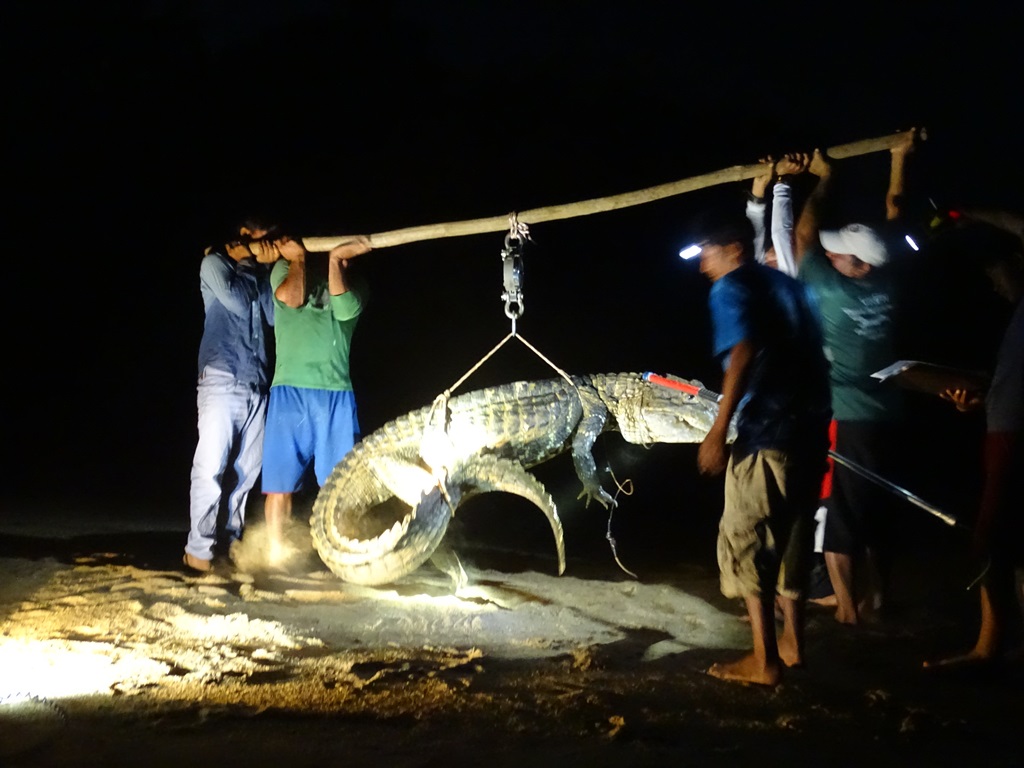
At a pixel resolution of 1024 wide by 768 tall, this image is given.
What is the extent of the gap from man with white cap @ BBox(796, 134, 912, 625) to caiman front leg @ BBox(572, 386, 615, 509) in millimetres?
2104

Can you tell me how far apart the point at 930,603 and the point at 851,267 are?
2115mm

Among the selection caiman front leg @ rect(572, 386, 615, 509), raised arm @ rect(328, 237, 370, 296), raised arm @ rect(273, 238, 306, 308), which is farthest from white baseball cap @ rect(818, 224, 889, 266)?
raised arm @ rect(273, 238, 306, 308)

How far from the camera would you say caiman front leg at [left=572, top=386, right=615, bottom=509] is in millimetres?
6227

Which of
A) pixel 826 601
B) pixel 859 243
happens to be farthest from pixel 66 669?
pixel 859 243

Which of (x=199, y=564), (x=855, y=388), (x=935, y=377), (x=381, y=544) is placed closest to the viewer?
(x=935, y=377)

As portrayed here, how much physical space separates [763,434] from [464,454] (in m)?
2.68

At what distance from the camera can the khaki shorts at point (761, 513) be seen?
326 cm

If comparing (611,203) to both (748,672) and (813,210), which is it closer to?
(813,210)

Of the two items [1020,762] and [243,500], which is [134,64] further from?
[1020,762]

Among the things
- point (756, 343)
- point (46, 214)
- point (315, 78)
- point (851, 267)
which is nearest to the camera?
point (756, 343)

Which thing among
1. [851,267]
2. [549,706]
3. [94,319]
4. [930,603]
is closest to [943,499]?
[930,603]

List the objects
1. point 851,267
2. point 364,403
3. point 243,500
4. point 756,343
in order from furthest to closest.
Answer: point 364,403, point 243,500, point 851,267, point 756,343

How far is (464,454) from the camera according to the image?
219 inches

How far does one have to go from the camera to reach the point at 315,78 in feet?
57.7
